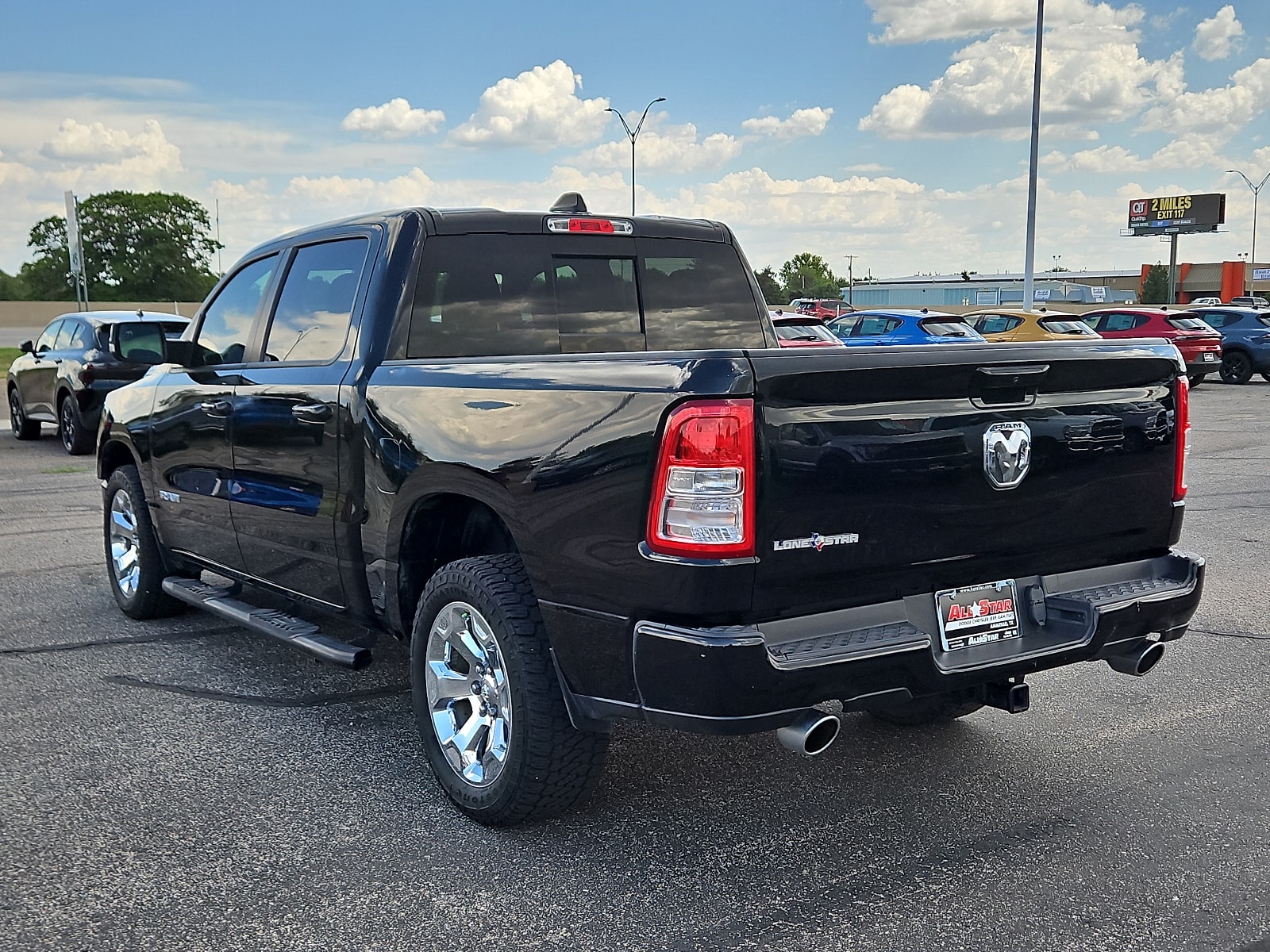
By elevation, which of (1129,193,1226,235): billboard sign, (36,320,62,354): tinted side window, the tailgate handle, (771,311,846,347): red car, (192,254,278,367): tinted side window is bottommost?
(771,311,846,347): red car

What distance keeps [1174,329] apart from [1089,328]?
1746 mm

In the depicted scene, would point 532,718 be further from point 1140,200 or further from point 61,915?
point 1140,200

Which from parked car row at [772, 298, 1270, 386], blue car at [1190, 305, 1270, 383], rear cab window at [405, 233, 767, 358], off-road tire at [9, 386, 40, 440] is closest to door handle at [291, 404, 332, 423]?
rear cab window at [405, 233, 767, 358]

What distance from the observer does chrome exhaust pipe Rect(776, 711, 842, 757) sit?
127 inches

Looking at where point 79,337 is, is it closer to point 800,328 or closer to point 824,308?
point 800,328

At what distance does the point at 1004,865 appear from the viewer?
3.50m

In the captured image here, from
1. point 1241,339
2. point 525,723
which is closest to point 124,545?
point 525,723

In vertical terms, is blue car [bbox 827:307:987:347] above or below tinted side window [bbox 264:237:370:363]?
below

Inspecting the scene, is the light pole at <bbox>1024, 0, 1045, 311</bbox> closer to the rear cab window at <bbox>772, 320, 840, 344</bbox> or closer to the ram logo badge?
the rear cab window at <bbox>772, 320, 840, 344</bbox>

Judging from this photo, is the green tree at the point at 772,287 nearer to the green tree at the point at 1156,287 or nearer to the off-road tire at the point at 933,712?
the green tree at the point at 1156,287

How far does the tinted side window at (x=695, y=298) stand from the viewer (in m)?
5.07

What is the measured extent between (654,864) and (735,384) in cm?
144

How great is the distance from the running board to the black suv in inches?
324

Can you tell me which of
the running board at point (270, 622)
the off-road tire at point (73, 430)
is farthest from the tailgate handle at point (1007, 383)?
the off-road tire at point (73, 430)
